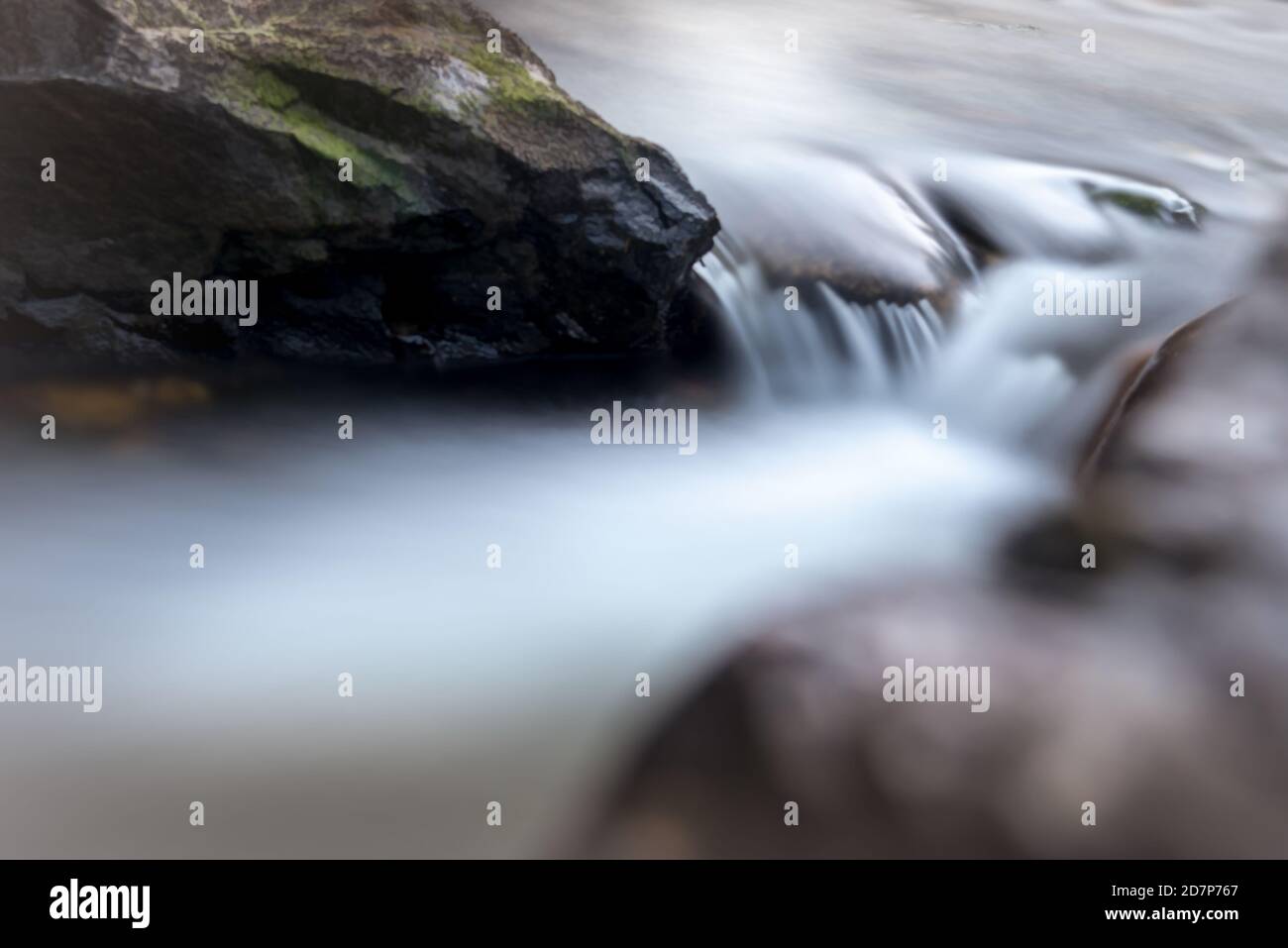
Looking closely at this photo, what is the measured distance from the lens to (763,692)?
365 centimetres

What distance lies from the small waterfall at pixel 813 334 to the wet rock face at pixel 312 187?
0.36m

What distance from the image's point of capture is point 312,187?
4.65 meters

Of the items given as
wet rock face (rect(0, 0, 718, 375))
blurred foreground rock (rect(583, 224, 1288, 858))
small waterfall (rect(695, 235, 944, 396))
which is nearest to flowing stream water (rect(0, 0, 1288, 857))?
small waterfall (rect(695, 235, 944, 396))

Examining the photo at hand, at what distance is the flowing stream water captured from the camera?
337 cm

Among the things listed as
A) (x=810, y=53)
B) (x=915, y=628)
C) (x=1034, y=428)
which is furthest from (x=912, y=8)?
(x=915, y=628)

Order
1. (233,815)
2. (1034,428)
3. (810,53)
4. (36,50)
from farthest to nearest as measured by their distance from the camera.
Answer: (810,53) → (1034,428) → (36,50) → (233,815)

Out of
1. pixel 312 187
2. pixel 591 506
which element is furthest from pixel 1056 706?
pixel 312 187

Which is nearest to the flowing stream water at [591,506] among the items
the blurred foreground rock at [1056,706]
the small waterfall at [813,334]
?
the small waterfall at [813,334]

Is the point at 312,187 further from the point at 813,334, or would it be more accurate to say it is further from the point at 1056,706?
the point at 1056,706

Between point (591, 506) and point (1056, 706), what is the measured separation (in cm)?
184

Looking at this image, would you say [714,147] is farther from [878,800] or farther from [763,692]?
[878,800]

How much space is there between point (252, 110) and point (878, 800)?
10.6 feet

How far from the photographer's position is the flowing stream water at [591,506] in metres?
3.37

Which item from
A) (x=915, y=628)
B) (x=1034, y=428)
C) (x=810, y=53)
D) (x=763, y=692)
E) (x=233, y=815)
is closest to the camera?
(x=233, y=815)
